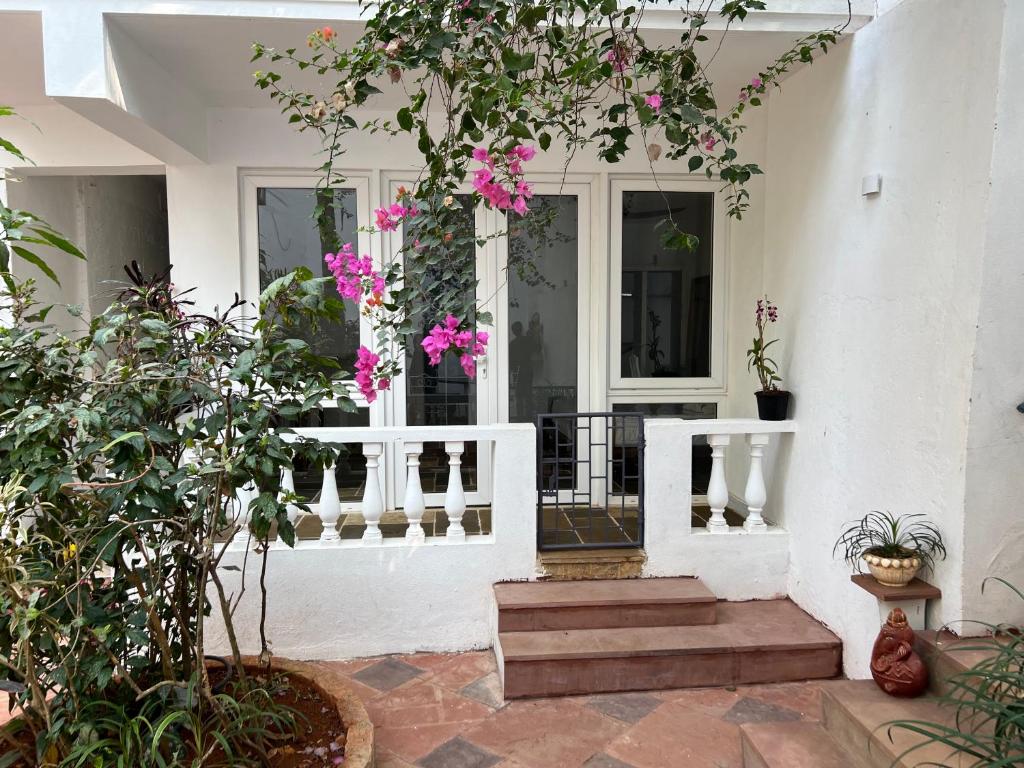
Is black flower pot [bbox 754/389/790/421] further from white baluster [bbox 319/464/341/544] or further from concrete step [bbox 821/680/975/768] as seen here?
→ white baluster [bbox 319/464/341/544]

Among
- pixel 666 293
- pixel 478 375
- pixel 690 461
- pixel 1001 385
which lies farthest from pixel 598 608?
pixel 666 293

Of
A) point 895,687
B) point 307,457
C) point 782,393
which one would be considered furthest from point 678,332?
point 307,457

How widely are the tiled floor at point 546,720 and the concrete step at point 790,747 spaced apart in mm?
166

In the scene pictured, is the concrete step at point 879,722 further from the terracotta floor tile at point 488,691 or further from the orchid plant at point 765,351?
the orchid plant at point 765,351

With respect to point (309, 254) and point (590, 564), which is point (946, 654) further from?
point (309, 254)

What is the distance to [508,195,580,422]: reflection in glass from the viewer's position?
14.1 feet

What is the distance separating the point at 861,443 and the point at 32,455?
2938 millimetres

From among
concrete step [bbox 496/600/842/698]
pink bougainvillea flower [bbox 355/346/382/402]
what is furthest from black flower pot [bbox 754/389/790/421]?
pink bougainvillea flower [bbox 355/346/382/402]

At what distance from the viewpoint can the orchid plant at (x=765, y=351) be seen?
141 inches

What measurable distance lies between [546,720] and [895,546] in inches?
57.7

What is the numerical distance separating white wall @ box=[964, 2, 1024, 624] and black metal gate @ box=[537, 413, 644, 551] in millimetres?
1398

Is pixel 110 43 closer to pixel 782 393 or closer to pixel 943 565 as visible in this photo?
pixel 782 393

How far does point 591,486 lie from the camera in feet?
13.5

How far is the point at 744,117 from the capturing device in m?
4.09
